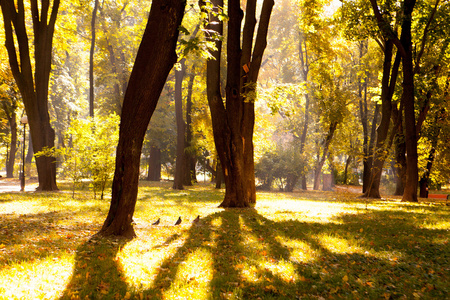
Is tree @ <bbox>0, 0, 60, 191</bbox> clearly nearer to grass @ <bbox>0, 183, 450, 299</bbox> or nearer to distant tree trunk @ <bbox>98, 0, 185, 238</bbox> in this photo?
grass @ <bbox>0, 183, 450, 299</bbox>

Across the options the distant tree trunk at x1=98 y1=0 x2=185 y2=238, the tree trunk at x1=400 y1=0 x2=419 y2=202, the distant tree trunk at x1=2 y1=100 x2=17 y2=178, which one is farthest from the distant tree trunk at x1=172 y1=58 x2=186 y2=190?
the distant tree trunk at x1=98 y1=0 x2=185 y2=238

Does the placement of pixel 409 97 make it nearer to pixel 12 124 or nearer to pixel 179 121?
pixel 179 121

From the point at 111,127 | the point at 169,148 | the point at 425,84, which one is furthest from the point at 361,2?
the point at 169,148

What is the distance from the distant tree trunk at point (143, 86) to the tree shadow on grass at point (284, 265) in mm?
1147

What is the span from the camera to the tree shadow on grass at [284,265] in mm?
4555

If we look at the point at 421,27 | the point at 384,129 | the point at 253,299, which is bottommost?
the point at 253,299

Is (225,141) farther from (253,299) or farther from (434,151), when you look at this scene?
(434,151)

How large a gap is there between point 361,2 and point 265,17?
240 inches

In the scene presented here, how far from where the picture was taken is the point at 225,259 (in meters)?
5.88

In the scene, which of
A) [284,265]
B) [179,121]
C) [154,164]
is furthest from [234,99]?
[154,164]

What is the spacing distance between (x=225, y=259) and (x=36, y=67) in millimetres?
13808

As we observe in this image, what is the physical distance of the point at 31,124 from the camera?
48.8 ft

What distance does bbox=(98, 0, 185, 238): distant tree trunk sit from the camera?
6336 mm

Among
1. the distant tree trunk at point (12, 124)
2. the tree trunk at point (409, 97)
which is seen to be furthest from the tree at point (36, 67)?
the tree trunk at point (409, 97)
